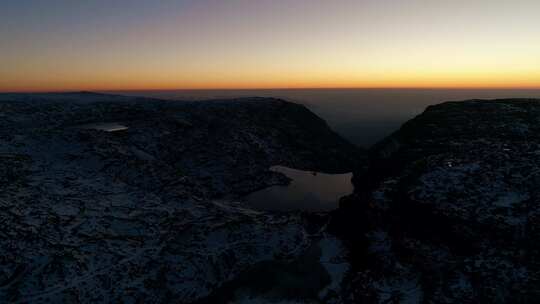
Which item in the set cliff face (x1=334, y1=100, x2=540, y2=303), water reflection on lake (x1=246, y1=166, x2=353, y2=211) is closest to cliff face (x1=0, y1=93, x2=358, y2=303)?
water reflection on lake (x1=246, y1=166, x2=353, y2=211)

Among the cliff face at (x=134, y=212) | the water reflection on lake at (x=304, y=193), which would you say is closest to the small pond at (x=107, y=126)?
the cliff face at (x=134, y=212)

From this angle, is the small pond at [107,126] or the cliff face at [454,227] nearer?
the cliff face at [454,227]

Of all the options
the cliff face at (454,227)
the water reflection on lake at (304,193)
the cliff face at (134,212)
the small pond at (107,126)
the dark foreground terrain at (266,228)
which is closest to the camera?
the cliff face at (454,227)

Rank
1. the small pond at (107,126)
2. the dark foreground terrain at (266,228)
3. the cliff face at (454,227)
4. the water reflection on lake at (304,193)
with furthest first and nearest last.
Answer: the small pond at (107,126), the water reflection on lake at (304,193), the dark foreground terrain at (266,228), the cliff face at (454,227)

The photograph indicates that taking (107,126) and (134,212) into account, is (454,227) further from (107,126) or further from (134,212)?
(107,126)

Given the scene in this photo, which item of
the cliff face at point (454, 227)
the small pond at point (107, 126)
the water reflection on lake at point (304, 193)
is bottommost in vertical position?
the water reflection on lake at point (304, 193)

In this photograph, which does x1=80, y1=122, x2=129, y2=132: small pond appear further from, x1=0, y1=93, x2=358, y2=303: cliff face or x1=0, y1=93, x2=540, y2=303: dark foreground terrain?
x1=0, y1=93, x2=540, y2=303: dark foreground terrain

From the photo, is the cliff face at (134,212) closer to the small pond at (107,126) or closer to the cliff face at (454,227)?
the small pond at (107,126)

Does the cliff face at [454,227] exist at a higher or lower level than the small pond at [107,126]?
lower
